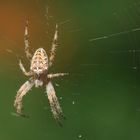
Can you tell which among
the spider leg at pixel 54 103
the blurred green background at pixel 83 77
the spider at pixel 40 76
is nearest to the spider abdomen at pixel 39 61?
the spider at pixel 40 76

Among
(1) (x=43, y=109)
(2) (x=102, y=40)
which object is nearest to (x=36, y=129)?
(1) (x=43, y=109)

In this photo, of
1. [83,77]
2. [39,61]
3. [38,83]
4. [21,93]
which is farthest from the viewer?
[83,77]

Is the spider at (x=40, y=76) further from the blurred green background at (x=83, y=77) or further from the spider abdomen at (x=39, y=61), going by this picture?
the blurred green background at (x=83, y=77)

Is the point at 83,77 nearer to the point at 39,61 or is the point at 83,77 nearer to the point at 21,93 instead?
the point at 21,93

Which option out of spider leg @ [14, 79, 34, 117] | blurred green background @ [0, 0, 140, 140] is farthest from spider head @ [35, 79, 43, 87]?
blurred green background @ [0, 0, 140, 140]

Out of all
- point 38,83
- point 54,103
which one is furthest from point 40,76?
point 54,103

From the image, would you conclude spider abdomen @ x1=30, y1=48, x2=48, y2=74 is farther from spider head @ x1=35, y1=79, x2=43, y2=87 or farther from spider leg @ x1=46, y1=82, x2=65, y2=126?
spider leg @ x1=46, y1=82, x2=65, y2=126
